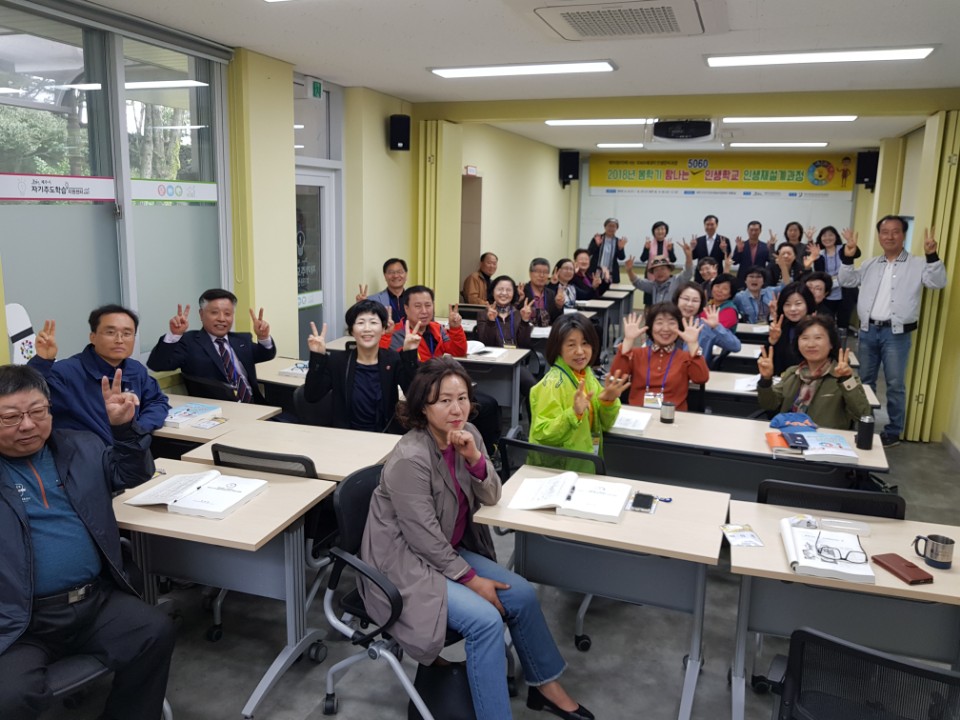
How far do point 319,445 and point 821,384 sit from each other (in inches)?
109

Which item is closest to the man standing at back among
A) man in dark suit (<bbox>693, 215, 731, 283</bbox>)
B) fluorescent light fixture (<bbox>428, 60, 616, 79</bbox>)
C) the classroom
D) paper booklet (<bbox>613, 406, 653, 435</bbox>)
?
the classroom

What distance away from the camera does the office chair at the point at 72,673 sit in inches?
91.4

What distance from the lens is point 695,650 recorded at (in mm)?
2812

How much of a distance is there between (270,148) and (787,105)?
4446mm

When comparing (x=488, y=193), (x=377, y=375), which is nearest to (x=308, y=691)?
(x=377, y=375)

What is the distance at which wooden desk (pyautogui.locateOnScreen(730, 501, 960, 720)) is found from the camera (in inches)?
101

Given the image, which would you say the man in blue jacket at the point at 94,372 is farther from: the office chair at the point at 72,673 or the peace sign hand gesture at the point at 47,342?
the office chair at the point at 72,673

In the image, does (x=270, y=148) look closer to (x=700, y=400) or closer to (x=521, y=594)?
(x=700, y=400)

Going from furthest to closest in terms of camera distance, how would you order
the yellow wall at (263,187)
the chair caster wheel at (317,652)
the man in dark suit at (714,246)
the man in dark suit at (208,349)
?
the man in dark suit at (714,246) → the yellow wall at (263,187) → the man in dark suit at (208,349) → the chair caster wheel at (317,652)

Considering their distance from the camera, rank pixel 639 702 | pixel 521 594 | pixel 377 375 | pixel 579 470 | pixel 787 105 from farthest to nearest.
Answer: pixel 787 105 < pixel 377 375 < pixel 579 470 < pixel 639 702 < pixel 521 594

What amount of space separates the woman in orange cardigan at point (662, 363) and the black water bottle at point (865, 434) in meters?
1.08

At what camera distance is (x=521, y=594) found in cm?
277

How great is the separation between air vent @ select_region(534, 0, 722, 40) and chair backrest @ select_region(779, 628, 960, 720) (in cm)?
306

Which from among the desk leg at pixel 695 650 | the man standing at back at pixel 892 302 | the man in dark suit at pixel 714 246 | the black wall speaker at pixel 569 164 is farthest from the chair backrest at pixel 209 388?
the black wall speaker at pixel 569 164
